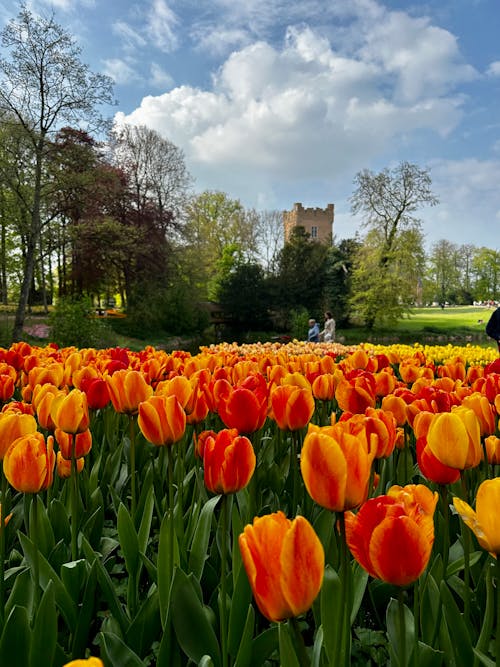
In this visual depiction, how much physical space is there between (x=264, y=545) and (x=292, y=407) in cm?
82

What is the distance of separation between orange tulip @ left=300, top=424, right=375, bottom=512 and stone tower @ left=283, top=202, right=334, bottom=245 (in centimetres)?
5631

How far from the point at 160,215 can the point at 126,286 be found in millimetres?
4984

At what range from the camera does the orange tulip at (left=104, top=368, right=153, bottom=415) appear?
5.46 ft

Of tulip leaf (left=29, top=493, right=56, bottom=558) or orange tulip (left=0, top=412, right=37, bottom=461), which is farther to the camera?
tulip leaf (left=29, top=493, right=56, bottom=558)

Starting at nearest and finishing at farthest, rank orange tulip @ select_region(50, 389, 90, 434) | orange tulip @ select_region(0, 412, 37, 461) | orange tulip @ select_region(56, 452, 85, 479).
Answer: orange tulip @ select_region(0, 412, 37, 461) < orange tulip @ select_region(50, 389, 90, 434) < orange tulip @ select_region(56, 452, 85, 479)

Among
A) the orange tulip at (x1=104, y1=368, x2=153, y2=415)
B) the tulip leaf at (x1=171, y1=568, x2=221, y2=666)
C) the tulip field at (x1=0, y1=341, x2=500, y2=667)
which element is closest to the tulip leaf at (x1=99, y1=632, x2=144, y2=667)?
the tulip field at (x1=0, y1=341, x2=500, y2=667)

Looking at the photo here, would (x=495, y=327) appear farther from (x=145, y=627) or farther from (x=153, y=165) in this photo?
(x=153, y=165)

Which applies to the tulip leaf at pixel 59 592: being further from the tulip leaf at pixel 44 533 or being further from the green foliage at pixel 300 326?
the green foliage at pixel 300 326

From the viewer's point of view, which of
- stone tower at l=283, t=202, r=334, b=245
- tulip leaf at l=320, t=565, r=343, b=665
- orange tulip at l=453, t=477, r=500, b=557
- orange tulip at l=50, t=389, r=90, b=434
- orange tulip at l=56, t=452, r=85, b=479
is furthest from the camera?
stone tower at l=283, t=202, r=334, b=245

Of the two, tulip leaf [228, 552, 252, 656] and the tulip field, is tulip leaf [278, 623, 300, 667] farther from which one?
tulip leaf [228, 552, 252, 656]

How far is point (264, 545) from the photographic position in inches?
24.4

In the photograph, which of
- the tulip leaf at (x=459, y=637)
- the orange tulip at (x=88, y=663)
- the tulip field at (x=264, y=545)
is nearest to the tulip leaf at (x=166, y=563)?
the tulip field at (x=264, y=545)

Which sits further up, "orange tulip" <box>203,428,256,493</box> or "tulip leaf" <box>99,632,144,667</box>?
"orange tulip" <box>203,428,256,493</box>

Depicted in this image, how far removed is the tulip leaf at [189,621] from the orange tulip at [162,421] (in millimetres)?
365
